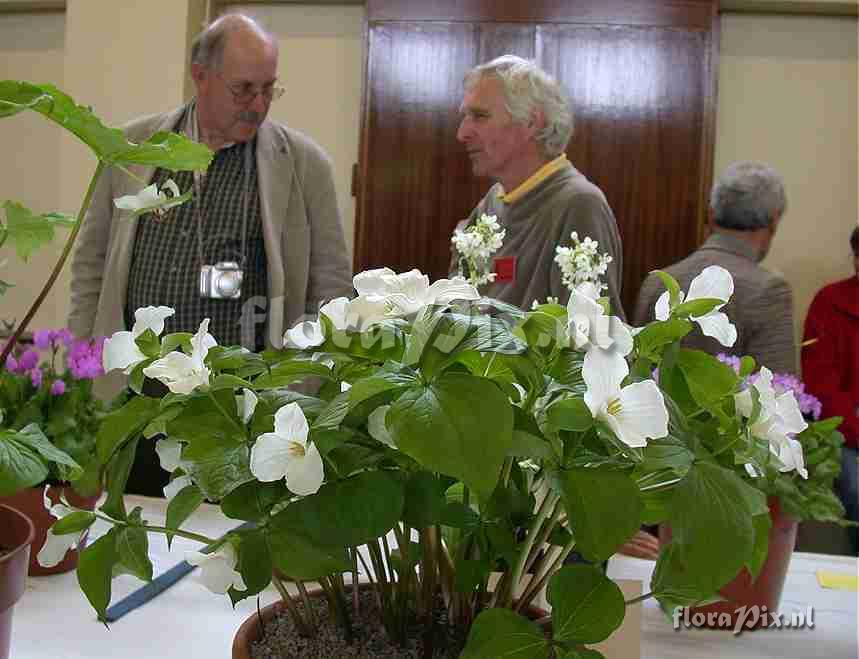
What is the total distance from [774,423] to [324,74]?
4.30m

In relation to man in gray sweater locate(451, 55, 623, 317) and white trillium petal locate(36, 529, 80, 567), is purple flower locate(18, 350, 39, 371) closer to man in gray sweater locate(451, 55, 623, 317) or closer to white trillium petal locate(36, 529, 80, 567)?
white trillium petal locate(36, 529, 80, 567)

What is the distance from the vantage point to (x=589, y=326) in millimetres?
523

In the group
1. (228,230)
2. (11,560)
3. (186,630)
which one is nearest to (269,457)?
(11,560)

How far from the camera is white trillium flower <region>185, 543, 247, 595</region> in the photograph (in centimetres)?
52

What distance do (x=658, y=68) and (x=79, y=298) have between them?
2.84 metres

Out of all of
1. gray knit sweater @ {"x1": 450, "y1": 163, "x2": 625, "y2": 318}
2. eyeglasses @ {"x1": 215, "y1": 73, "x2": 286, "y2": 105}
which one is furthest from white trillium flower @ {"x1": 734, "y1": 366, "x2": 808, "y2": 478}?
eyeglasses @ {"x1": 215, "y1": 73, "x2": 286, "y2": 105}

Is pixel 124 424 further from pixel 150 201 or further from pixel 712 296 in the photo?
pixel 712 296

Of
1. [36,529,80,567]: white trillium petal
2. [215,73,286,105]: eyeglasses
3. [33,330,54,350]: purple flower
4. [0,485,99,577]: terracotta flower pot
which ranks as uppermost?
[215,73,286,105]: eyeglasses

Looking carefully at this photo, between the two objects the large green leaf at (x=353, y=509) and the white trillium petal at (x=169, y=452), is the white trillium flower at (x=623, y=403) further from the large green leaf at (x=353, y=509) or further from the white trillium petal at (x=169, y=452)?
the white trillium petal at (x=169, y=452)

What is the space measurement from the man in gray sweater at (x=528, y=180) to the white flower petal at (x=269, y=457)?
1577 millimetres

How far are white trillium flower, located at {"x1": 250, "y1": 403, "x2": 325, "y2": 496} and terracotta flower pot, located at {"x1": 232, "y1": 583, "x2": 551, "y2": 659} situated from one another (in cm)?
16

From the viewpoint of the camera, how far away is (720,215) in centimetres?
260

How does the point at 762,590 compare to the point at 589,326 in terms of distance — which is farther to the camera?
the point at 762,590

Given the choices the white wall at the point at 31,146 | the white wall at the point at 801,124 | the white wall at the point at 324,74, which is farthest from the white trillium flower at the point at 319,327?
the white wall at the point at 31,146
